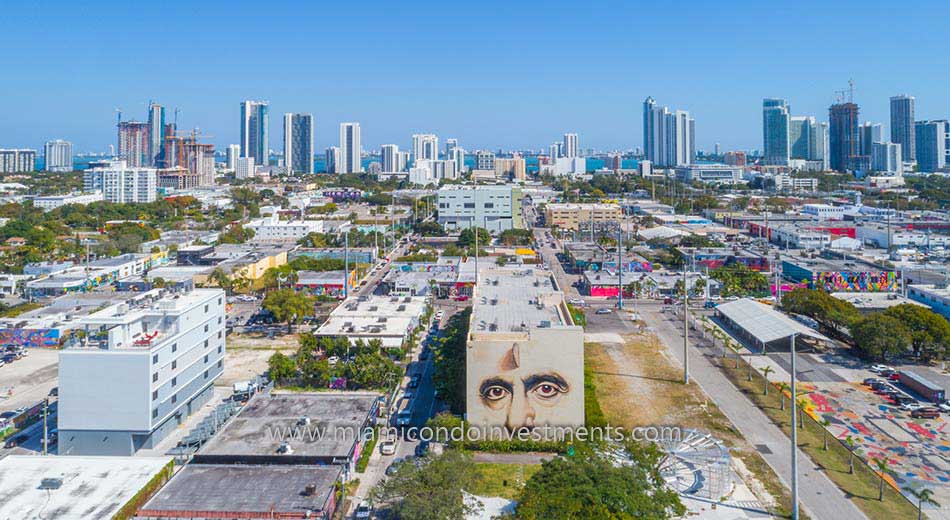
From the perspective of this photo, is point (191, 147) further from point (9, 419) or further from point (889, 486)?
point (889, 486)

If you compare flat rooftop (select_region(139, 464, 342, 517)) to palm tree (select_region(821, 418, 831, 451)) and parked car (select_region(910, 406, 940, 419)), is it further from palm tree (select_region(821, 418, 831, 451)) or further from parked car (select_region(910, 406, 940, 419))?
parked car (select_region(910, 406, 940, 419))

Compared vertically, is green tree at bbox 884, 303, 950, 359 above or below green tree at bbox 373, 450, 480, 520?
above

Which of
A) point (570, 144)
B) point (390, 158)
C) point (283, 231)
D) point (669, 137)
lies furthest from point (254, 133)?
point (283, 231)

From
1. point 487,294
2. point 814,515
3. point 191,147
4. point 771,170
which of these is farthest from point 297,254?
point 771,170

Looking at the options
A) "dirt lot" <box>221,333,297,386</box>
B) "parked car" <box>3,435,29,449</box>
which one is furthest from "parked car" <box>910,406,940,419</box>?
"parked car" <box>3,435,29,449</box>

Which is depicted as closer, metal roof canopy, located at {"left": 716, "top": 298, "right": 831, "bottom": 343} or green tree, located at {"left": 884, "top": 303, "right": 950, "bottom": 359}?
green tree, located at {"left": 884, "top": 303, "right": 950, "bottom": 359}

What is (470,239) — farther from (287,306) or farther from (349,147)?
(349,147)

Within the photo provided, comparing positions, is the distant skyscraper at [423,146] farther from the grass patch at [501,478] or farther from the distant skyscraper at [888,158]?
the grass patch at [501,478]

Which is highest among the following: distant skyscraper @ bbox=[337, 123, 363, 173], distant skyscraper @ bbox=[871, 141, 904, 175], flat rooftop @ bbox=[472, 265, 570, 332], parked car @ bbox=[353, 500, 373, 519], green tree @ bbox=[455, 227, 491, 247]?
distant skyscraper @ bbox=[337, 123, 363, 173]
